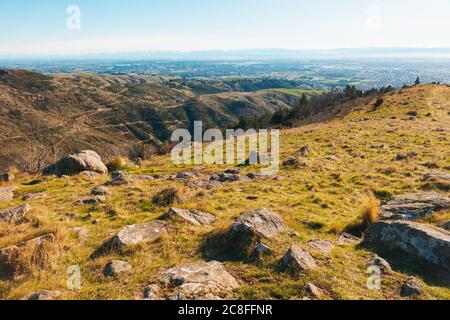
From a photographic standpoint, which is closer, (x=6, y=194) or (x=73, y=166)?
(x=6, y=194)

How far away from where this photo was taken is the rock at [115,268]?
6652 millimetres

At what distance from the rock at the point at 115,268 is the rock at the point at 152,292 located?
945 mm

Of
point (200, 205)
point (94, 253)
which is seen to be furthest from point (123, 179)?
point (94, 253)

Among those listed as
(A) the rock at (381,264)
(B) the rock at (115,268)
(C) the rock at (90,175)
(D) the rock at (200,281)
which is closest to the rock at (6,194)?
(C) the rock at (90,175)

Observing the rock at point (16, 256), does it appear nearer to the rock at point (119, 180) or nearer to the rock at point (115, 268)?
Answer: the rock at point (115, 268)

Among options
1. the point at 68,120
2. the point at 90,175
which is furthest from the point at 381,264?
the point at 68,120

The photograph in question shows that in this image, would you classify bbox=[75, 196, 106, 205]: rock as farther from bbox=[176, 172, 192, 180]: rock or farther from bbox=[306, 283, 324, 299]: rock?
bbox=[306, 283, 324, 299]: rock

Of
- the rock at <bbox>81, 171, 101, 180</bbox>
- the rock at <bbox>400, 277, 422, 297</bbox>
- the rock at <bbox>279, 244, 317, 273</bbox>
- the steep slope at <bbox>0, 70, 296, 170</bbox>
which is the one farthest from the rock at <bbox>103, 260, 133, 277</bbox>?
the steep slope at <bbox>0, 70, 296, 170</bbox>

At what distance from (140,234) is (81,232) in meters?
1.97

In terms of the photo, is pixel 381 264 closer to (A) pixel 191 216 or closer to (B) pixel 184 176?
(A) pixel 191 216

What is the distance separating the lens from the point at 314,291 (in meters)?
5.80

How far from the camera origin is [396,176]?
637 inches

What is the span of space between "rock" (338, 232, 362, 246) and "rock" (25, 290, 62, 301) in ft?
21.9
